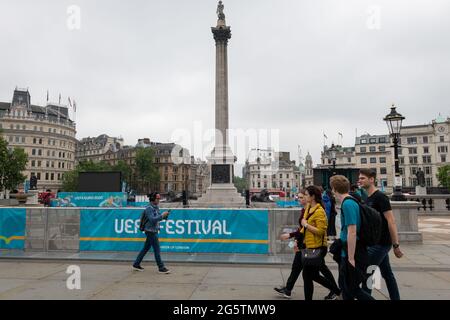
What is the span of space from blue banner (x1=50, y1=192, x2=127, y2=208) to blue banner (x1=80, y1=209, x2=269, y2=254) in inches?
672

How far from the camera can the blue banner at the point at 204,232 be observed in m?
10.3

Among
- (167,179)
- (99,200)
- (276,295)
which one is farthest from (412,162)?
(276,295)

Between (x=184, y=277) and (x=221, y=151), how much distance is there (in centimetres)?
3018

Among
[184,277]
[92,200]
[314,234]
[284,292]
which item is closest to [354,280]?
[314,234]

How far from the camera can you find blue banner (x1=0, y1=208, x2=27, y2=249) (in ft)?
36.1

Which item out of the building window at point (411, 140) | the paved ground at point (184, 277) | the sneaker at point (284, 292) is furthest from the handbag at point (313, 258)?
the building window at point (411, 140)

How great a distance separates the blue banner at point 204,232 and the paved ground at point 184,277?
1.05 ft

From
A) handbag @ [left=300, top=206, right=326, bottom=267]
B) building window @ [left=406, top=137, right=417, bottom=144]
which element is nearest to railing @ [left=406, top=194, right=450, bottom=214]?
handbag @ [left=300, top=206, right=326, bottom=267]

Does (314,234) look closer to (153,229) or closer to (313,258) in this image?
(313,258)

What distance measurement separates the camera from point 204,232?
10.4m

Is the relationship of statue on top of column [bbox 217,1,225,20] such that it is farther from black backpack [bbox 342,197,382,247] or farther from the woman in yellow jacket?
black backpack [bbox 342,197,382,247]

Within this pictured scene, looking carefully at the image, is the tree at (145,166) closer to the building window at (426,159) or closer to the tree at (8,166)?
the tree at (8,166)
